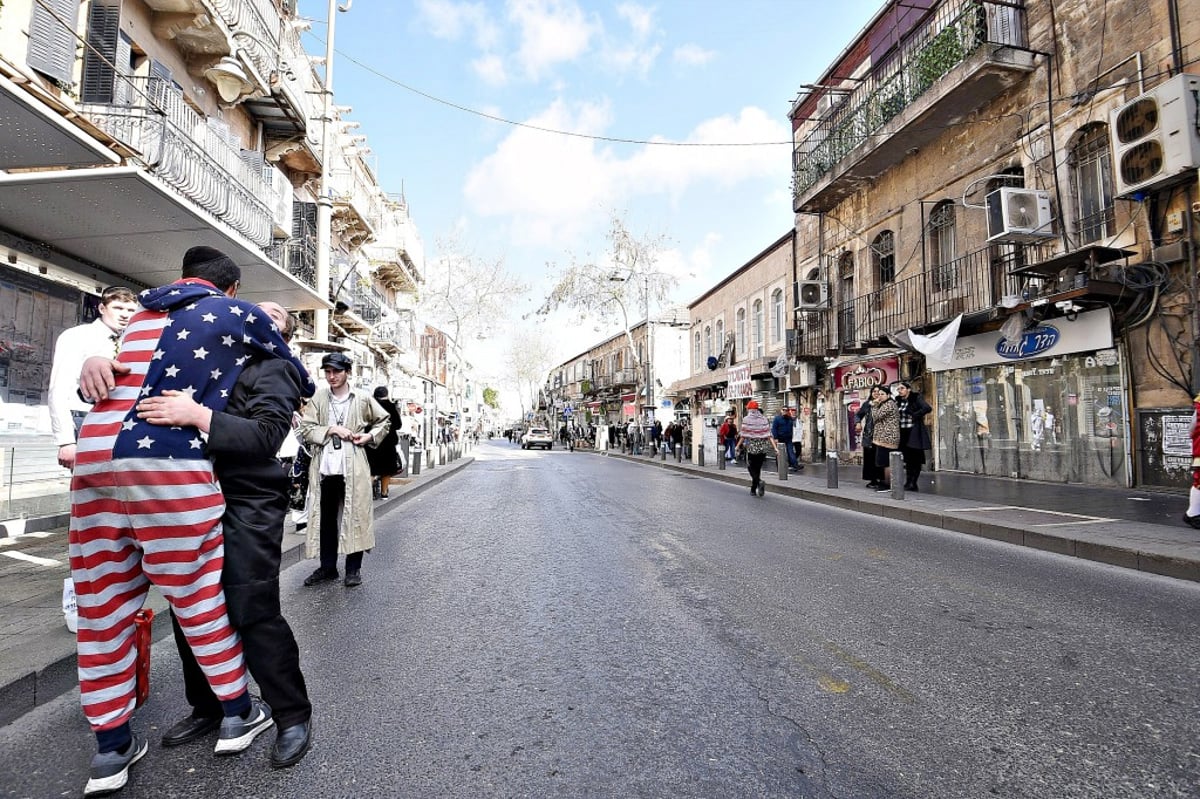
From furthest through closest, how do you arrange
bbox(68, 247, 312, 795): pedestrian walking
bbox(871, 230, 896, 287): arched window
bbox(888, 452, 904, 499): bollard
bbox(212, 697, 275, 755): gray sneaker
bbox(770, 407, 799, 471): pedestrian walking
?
bbox(871, 230, 896, 287): arched window, bbox(770, 407, 799, 471): pedestrian walking, bbox(888, 452, 904, 499): bollard, bbox(212, 697, 275, 755): gray sneaker, bbox(68, 247, 312, 795): pedestrian walking

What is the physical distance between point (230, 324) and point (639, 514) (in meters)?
7.73

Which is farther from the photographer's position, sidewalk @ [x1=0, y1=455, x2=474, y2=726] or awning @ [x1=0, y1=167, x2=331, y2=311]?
awning @ [x1=0, y1=167, x2=331, y2=311]

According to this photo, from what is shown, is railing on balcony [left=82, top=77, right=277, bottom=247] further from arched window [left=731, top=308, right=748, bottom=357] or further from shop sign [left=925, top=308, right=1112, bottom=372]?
arched window [left=731, top=308, right=748, bottom=357]

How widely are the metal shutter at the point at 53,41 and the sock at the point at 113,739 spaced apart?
878 cm

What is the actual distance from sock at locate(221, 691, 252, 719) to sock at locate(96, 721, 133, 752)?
300mm

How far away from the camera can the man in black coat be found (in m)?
2.36

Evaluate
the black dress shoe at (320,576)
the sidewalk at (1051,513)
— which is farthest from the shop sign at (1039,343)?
the black dress shoe at (320,576)

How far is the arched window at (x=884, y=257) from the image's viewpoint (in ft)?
58.3

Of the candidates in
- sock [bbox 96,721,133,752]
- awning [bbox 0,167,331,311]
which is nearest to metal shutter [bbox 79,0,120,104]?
awning [bbox 0,167,331,311]

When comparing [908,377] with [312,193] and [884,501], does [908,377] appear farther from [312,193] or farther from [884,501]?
[312,193]

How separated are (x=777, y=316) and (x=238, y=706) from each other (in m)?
24.4

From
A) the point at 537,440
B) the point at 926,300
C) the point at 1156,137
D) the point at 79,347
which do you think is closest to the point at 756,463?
the point at 926,300

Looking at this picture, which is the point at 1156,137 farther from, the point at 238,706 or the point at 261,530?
the point at 238,706

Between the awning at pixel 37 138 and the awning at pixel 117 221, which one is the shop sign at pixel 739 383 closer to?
the awning at pixel 117 221
